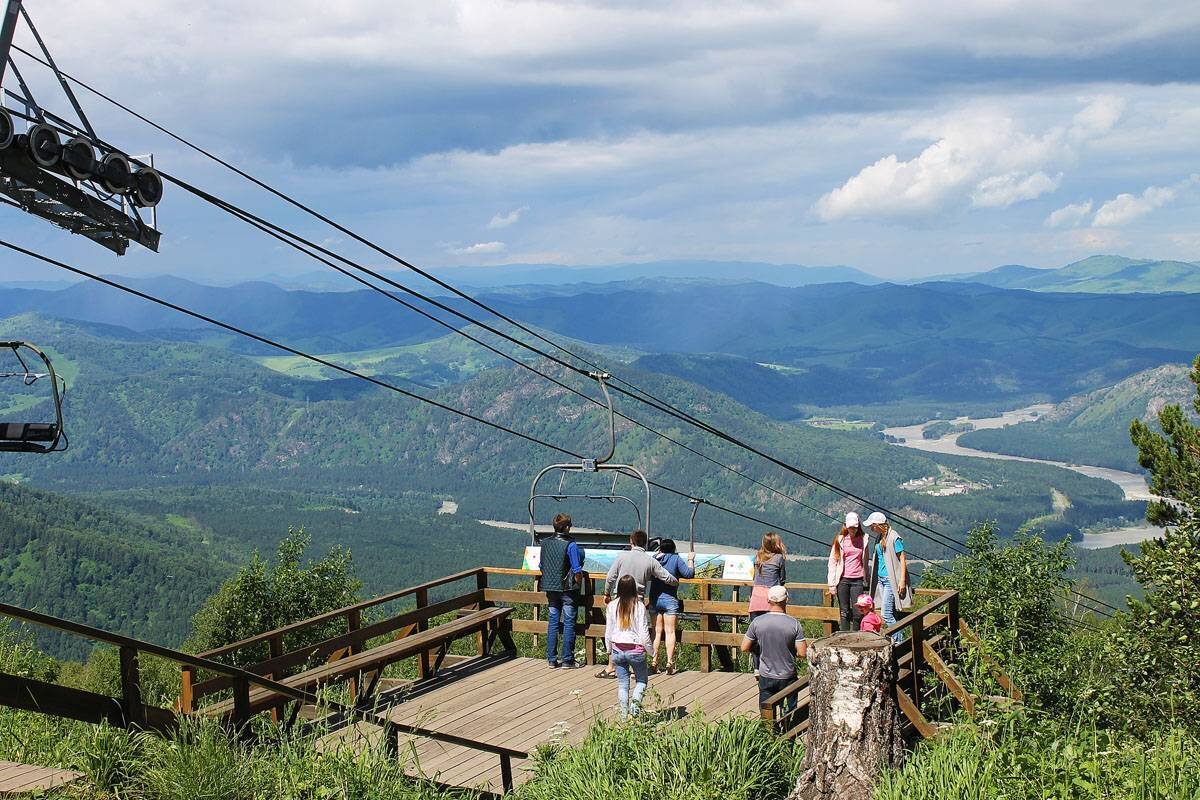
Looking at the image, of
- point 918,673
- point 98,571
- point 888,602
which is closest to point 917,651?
point 918,673

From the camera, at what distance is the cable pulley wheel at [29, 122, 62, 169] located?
31.7 feet

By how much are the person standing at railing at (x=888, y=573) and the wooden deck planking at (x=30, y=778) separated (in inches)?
342

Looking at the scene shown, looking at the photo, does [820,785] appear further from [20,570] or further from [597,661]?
[20,570]

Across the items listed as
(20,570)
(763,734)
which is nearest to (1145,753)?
(763,734)

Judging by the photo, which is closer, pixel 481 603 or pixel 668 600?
pixel 668 600

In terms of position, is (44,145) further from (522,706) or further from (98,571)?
(98,571)

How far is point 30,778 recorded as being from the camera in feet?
26.9

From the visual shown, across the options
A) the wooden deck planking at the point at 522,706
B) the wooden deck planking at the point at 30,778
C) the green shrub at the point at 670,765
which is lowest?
the wooden deck planking at the point at 522,706

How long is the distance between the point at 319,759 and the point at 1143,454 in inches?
722

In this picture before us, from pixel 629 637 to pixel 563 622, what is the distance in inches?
133

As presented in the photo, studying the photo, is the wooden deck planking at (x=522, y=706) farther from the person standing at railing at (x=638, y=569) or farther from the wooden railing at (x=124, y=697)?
the wooden railing at (x=124, y=697)

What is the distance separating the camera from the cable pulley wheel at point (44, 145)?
9672mm

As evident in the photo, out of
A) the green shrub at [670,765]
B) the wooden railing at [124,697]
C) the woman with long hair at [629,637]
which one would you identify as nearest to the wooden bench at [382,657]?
the wooden railing at [124,697]

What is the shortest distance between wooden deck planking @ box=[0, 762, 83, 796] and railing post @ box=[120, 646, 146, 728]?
0.62 m
